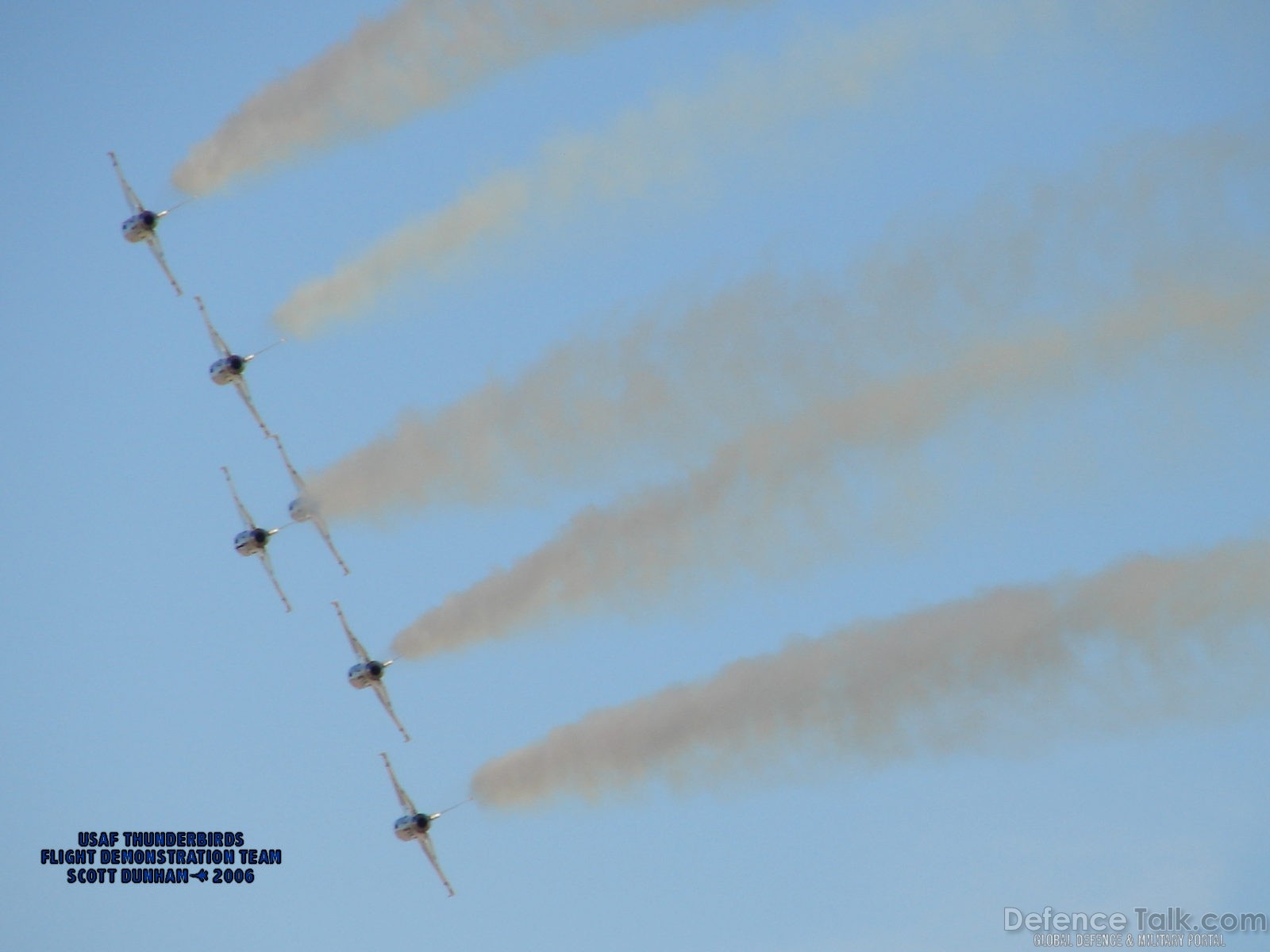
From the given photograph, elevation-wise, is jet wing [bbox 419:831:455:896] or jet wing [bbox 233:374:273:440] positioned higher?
jet wing [bbox 233:374:273:440]

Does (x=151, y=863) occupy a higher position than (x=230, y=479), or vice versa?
(x=230, y=479)

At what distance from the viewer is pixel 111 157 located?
85.1m

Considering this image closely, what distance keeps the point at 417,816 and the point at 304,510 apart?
901 centimetres

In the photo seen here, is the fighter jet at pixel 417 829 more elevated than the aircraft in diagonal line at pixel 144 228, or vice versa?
the aircraft in diagonal line at pixel 144 228

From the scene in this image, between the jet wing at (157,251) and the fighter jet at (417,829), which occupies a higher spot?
the jet wing at (157,251)

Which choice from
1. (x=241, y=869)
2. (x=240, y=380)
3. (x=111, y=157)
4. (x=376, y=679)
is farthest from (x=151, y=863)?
(x=111, y=157)

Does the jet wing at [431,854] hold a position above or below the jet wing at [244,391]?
below

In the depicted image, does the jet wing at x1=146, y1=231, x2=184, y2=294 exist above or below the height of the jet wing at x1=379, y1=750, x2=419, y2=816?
above

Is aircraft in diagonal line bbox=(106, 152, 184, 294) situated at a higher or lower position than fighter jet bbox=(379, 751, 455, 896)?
higher

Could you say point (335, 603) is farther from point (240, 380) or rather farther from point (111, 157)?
point (111, 157)

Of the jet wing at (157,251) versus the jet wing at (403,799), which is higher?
the jet wing at (157,251)

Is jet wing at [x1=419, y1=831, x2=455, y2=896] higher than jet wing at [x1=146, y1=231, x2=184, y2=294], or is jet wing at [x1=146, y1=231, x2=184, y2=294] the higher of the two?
jet wing at [x1=146, y1=231, x2=184, y2=294]

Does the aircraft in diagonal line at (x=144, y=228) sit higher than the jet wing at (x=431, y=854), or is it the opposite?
the aircraft in diagonal line at (x=144, y=228)

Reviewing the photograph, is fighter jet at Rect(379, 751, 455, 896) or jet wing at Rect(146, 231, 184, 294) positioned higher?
jet wing at Rect(146, 231, 184, 294)
